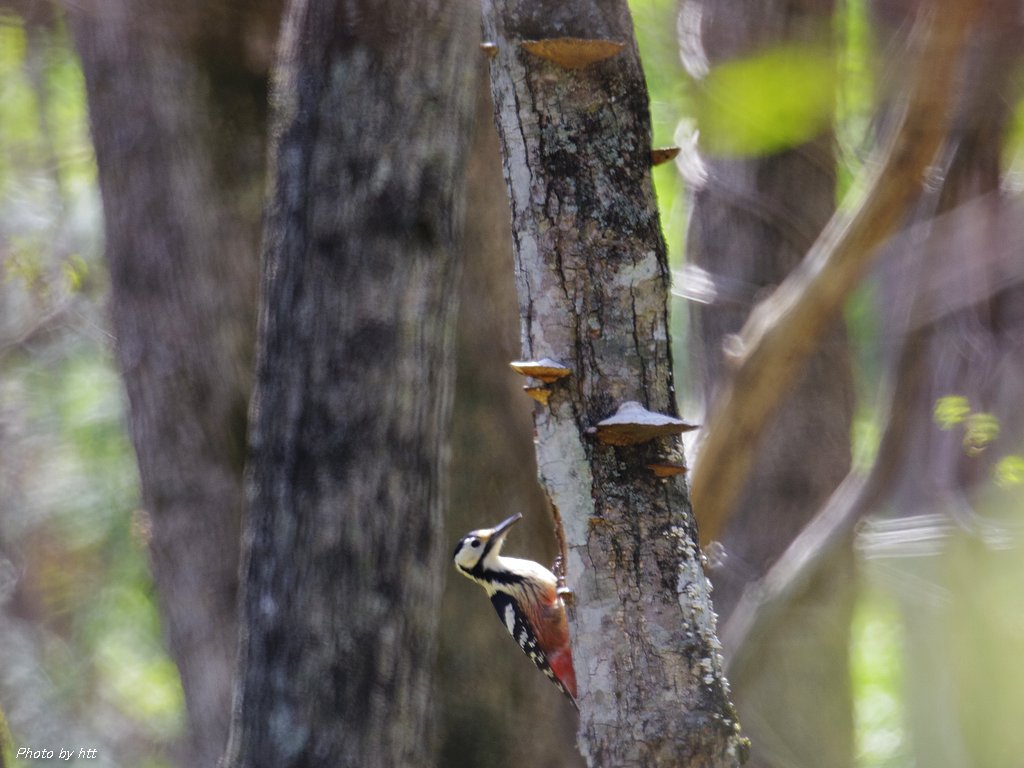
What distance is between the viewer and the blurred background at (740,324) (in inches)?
183

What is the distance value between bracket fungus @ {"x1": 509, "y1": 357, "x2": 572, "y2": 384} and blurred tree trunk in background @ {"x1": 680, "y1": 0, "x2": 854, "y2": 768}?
10.2 feet

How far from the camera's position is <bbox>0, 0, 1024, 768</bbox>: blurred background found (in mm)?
4645

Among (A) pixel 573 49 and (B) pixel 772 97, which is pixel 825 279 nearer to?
(B) pixel 772 97

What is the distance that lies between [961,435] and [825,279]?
68.5 inches

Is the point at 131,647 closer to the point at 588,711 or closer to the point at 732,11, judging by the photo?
the point at 732,11

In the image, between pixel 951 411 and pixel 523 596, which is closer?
pixel 951 411

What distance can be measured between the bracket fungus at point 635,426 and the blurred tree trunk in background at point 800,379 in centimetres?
311

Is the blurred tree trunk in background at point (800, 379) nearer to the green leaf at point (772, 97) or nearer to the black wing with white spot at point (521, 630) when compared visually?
the green leaf at point (772, 97)

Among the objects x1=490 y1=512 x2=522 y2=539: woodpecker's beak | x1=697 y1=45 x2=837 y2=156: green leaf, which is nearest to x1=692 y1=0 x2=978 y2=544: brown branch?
x1=697 y1=45 x2=837 y2=156: green leaf

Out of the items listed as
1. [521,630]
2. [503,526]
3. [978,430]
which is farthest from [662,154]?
[521,630]

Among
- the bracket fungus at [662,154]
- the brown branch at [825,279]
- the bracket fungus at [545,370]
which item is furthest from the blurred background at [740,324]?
the bracket fungus at [545,370]

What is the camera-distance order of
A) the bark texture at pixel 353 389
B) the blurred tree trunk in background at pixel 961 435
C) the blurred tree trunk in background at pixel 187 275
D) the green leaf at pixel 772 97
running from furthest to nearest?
1. the blurred tree trunk in background at pixel 961 435
2. the blurred tree trunk in background at pixel 187 275
3. the green leaf at pixel 772 97
4. the bark texture at pixel 353 389

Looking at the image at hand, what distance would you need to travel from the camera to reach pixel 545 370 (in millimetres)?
2213

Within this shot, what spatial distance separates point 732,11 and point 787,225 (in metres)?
1.08
